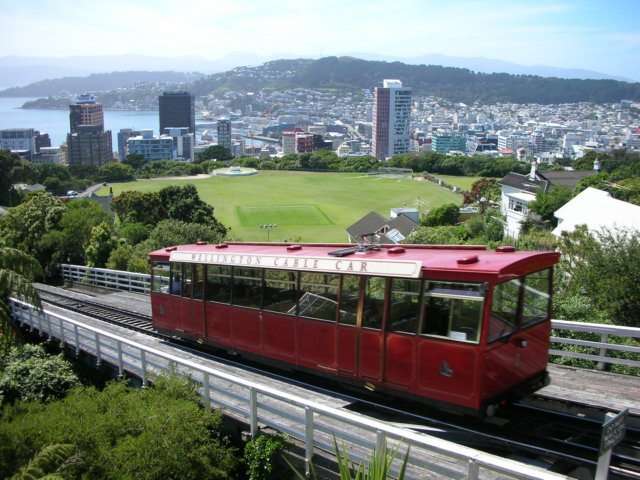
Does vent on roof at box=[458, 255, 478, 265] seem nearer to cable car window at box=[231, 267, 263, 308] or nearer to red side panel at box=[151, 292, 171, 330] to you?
cable car window at box=[231, 267, 263, 308]

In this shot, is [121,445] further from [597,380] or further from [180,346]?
[597,380]

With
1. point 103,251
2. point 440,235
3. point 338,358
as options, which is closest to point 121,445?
point 338,358

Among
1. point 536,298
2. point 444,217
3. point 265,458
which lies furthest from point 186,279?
point 444,217

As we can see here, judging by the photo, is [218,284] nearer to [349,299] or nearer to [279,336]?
[279,336]

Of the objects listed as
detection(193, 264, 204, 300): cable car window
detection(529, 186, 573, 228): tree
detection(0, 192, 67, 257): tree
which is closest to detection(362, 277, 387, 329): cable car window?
detection(193, 264, 204, 300): cable car window

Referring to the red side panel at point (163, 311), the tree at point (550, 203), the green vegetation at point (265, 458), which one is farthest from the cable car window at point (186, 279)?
the tree at point (550, 203)

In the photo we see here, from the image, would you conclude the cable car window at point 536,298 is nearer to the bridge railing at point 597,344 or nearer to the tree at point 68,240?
the bridge railing at point 597,344

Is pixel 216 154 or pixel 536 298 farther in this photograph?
pixel 216 154
